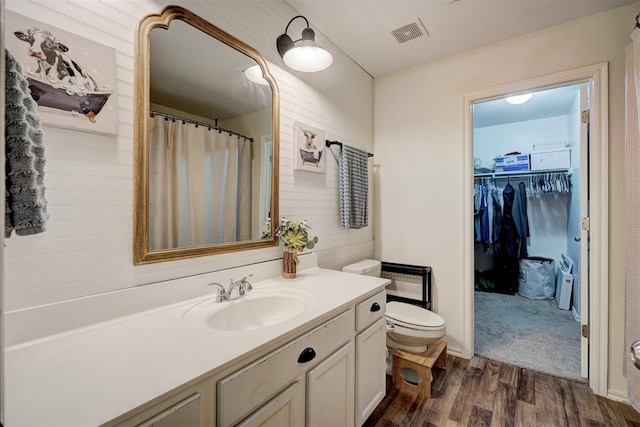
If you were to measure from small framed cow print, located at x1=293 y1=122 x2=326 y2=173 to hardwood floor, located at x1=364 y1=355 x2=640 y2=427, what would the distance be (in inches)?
63.2

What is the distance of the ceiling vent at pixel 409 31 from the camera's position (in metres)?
1.96

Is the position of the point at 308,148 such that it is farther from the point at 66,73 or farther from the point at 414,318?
the point at 414,318

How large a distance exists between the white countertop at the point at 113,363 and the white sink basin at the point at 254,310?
0.11 m

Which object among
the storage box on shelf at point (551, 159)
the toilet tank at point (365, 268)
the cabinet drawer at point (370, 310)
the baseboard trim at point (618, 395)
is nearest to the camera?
the cabinet drawer at point (370, 310)

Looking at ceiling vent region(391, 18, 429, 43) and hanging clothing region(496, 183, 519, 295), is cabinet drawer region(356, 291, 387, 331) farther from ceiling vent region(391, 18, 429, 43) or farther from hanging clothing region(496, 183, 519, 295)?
hanging clothing region(496, 183, 519, 295)

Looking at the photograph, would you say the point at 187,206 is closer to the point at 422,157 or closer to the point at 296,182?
the point at 296,182

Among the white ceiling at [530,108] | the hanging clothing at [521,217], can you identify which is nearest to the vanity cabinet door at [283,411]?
the white ceiling at [530,108]

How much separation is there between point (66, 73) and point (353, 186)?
1.79 m

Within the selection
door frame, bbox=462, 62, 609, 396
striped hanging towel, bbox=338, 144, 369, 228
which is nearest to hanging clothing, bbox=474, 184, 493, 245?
door frame, bbox=462, 62, 609, 396

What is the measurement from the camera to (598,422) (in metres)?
1.59

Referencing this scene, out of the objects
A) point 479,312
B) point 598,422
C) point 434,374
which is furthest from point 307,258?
point 479,312

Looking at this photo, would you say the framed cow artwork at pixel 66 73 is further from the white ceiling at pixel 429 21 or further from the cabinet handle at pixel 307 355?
the white ceiling at pixel 429 21

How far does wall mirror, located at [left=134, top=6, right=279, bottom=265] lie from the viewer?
44.1 inches

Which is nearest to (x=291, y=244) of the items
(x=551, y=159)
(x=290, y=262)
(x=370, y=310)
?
(x=290, y=262)
